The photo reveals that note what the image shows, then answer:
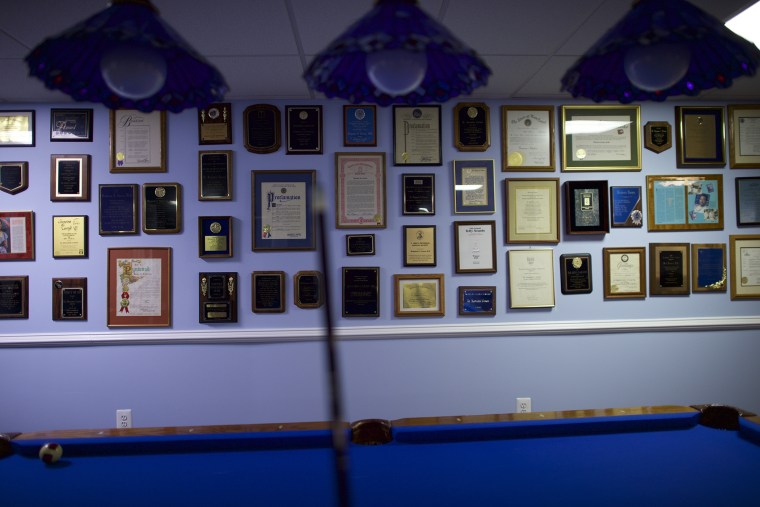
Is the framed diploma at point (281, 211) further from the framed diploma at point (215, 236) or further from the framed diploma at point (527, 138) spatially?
the framed diploma at point (527, 138)

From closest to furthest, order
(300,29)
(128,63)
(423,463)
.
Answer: (128,63) → (423,463) → (300,29)

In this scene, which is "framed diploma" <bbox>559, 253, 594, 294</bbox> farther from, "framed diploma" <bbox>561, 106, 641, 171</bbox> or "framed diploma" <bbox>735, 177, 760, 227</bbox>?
"framed diploma" <bbox>735, 177, 760, 227</bbox>

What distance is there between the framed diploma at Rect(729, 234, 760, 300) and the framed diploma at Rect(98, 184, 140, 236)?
12.7 ft

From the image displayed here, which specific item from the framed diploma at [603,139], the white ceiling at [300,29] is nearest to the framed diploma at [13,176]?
the white ceiling at [300,29]

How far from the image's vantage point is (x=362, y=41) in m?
0.98

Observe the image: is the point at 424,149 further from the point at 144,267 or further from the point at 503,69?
the point at 144,267

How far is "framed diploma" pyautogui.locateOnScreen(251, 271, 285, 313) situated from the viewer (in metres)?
2.79

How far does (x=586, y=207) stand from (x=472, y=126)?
909 millimetres

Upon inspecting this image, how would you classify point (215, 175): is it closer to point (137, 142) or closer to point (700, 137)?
point (137, 142)

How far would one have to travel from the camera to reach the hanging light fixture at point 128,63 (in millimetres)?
1023

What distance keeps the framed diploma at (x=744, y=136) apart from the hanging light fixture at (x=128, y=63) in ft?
10.6

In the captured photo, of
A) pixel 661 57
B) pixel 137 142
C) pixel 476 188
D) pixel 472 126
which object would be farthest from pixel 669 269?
pixel 137 142

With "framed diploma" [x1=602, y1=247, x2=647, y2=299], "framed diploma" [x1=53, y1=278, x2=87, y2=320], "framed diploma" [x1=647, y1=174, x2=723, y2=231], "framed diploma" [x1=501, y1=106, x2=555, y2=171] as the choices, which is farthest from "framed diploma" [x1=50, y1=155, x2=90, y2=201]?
"framed diploma" [x1=647, y1=174, x2=723, y2=231]

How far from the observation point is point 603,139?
288 cm
